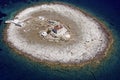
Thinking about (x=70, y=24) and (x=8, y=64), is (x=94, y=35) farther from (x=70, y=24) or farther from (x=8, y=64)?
(x=8, y=64)

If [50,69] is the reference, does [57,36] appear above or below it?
above

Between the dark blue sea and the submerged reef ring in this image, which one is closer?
the dark blue sea

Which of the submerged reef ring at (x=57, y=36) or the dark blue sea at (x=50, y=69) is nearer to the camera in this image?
the dark blue sea at (x=50, y=69)

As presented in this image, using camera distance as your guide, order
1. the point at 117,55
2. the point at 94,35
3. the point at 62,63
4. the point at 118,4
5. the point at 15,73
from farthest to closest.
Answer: the point at 118,4 → the point at 94,35 → the point at 117,55 → the point at 62,63 → the point at 15,73

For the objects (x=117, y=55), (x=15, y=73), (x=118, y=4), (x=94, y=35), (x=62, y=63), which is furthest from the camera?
(x=118, y=4)

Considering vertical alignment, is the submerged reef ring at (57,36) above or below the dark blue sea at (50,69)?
above

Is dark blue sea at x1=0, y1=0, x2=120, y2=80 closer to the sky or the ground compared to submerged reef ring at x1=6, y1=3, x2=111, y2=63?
closer to the ground

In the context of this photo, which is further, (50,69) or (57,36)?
(57,36)

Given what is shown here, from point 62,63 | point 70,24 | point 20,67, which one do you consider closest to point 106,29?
point 70,24
